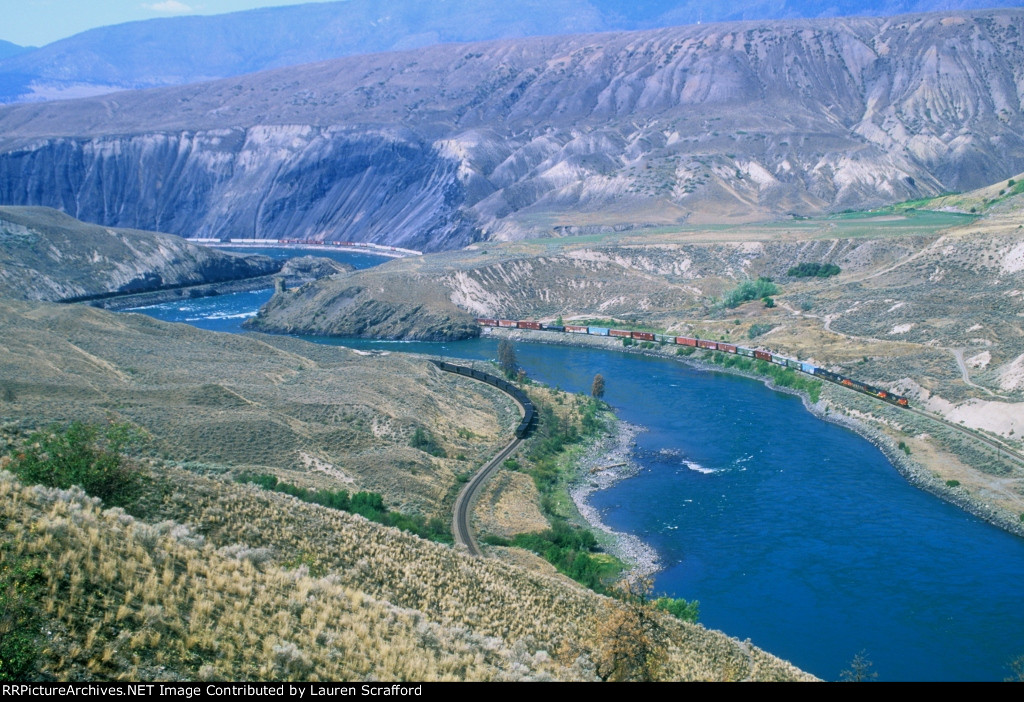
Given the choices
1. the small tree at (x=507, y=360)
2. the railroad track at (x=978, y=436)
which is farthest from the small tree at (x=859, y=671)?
the small tree at (x=507, y=360)

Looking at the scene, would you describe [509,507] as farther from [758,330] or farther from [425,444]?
[758,330]

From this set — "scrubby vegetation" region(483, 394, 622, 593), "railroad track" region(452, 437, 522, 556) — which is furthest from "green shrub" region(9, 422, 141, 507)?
"scrubby vegetation" region(483, 394, 622, 593)

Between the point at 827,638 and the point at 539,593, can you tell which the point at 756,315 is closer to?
the point at 827,638

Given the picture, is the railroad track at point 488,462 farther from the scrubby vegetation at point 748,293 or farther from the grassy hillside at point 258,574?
the scrubby vegetation at point 748,293

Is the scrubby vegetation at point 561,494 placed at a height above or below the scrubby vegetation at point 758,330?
above

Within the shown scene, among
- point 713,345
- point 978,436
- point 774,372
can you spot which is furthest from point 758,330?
point 978,436

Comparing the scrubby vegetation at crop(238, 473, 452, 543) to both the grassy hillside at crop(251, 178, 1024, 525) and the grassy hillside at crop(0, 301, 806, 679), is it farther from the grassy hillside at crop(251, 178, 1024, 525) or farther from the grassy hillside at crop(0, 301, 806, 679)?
the grassy hillside at crop(251, 178, 1024, 525)
